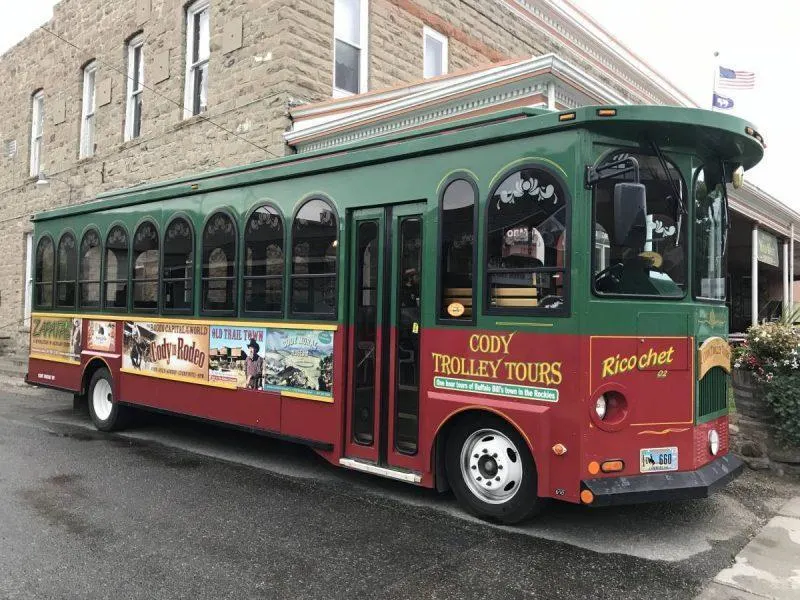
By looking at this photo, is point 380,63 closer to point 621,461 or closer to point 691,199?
point 691,199

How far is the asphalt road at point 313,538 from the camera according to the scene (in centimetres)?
376

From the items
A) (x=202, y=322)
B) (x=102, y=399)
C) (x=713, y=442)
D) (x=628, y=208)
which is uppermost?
(x=628, y=208)

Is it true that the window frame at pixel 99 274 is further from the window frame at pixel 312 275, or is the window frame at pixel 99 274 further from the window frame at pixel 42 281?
the window frame at pixel 312 275

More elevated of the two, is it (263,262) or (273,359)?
(263,262)

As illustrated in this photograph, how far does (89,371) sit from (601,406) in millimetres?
7380

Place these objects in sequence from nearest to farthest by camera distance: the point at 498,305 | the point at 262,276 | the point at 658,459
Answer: the point at 658,459, the point at 498,305, the point at 262,276

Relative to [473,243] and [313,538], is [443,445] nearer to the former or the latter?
[313,538]

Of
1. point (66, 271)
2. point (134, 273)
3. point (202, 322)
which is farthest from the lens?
point (66, 271)

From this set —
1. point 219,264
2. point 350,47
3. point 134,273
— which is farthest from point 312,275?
point 350,47

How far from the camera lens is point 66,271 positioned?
946cm

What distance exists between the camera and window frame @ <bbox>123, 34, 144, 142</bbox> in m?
14.4

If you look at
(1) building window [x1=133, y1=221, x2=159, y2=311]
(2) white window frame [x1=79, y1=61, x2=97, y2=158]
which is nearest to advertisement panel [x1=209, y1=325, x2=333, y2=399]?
(1) building window [x1=133, y1=221, x2=159, y2=311]

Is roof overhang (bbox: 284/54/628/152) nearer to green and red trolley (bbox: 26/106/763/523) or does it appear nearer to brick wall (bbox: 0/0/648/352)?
brick wall (bbox: 0/0/648/352)

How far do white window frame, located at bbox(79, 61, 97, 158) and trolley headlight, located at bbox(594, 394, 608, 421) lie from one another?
50.2 ft
